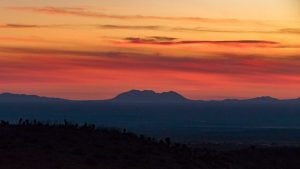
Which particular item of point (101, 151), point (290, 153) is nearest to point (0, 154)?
point (101, 151)

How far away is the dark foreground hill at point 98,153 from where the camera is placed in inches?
953

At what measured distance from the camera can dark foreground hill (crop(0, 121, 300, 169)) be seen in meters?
24.2

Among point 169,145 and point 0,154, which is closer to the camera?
point 0,154

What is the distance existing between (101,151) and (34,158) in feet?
8.47

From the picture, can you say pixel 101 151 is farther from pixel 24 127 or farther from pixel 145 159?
pixel 24 127

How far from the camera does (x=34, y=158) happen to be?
79.0 ft

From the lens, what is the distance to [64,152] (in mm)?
25078

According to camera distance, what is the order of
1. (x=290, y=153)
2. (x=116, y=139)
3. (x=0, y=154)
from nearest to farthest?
(x=0, y=154), (x=116, y=139), (x=290, y=153)

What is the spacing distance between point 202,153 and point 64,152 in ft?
19.2

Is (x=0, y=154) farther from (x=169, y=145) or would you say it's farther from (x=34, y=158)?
(x=169, y=145)

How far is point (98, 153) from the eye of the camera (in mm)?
25500

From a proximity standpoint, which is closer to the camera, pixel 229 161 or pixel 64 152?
pixel 64 152

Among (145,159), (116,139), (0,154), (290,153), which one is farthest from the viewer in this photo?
(290,153)

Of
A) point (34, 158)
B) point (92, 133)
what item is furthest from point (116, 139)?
point (34, 158)
